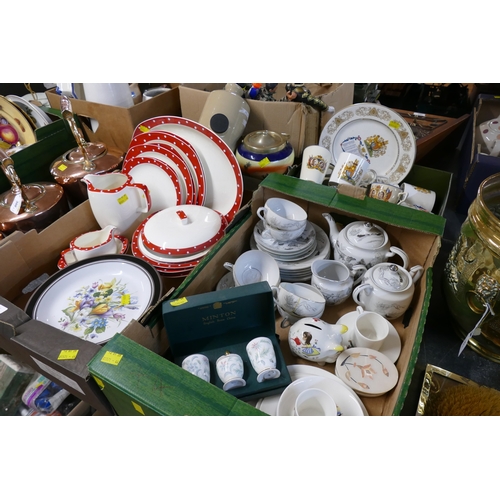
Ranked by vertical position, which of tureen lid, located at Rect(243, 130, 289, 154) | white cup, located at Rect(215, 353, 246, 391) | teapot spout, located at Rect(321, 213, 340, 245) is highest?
tureen lid, located at Rect(243, 130, 289, 154)

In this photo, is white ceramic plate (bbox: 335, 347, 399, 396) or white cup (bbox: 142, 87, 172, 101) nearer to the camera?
white ceramic plate (bbox: 335, 347, 399, 396)

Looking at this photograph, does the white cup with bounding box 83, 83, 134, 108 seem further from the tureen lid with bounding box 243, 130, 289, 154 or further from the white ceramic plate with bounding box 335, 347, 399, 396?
the white ceramic plate with bounding box 335, 347, 399, 396

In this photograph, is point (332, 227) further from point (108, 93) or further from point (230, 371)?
point (108, 93)

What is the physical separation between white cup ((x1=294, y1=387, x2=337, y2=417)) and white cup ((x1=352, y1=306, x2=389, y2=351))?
21cm

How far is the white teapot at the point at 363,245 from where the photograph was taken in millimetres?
1025

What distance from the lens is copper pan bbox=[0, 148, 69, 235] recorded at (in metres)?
1.10

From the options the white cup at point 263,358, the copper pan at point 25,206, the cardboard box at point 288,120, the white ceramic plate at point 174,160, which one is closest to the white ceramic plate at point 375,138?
the cardboard box at point 288,120

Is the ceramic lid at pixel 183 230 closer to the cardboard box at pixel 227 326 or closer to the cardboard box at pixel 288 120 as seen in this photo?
the cardboard box at pixel 227 326

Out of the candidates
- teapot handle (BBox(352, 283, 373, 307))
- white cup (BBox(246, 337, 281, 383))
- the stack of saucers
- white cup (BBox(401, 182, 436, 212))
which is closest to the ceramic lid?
the stack of saucers

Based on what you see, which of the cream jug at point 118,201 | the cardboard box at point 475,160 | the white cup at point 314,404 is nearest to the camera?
the white cup at point 314,404

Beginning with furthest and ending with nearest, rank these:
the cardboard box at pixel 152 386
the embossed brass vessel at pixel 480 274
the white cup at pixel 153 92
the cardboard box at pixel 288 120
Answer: the white cup at pixel 153 92, the cardboard box at pixel 288 120, the embossed brass vessel at pixel 480 274, the cardboard box at pixel 152 386

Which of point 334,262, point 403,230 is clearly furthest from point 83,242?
point 403,230

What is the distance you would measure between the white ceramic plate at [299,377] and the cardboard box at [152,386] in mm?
243

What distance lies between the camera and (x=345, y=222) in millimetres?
1184
